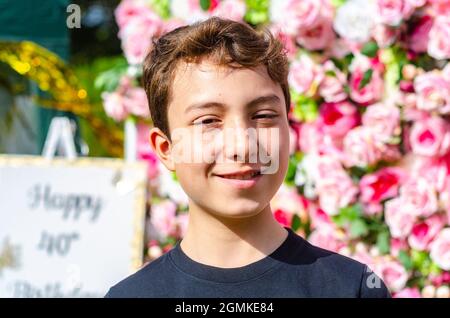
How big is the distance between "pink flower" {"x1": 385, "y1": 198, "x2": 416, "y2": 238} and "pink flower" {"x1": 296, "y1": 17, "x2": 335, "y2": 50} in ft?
1.93

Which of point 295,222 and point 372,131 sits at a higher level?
point 372,131

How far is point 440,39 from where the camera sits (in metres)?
2.52

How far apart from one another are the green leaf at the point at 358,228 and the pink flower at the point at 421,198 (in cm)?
17

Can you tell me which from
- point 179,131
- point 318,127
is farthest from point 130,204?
point 179,131

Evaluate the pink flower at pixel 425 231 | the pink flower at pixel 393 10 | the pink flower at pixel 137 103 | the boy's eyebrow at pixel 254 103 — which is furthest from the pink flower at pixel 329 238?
the boy's eyebrow at pixel 254 103

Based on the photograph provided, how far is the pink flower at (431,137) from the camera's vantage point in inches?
99.6

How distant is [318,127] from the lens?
2.73 meters

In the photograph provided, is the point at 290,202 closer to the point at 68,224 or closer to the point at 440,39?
the point at 440,39

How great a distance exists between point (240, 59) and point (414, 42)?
1325 mm

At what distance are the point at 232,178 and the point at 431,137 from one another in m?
1.32

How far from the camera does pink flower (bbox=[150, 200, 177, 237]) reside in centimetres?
296

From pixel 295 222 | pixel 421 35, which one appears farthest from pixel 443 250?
pixel 421 35

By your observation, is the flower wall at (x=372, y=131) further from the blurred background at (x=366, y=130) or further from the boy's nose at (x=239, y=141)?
the boy's nose at (x=239, y=141)

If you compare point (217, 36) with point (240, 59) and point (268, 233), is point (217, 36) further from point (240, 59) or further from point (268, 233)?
point (268, 233)
